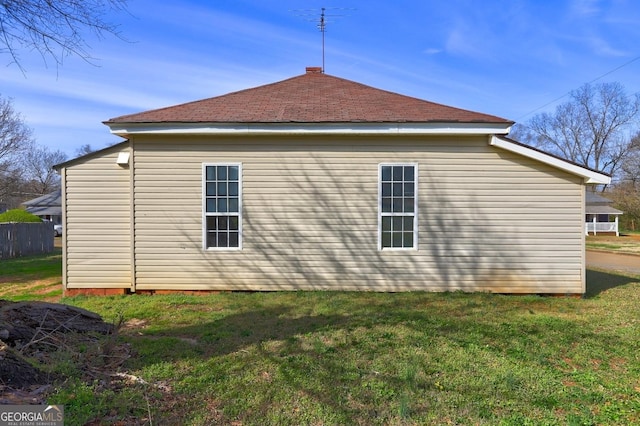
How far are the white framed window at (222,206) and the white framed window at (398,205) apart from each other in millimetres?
2887

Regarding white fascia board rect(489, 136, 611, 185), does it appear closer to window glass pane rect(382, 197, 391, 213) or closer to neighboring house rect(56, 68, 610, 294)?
neighboring house rect(56, 68, 610, 294)

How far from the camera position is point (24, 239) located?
17.2m

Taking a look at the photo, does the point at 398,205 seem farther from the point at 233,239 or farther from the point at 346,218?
the point at 233,239

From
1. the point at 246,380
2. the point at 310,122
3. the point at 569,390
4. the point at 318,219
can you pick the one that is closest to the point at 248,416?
the point at 246,380

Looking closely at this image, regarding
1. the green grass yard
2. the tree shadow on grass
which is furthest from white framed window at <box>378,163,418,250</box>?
the tree shadow on grass

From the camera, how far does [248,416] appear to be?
306 cm

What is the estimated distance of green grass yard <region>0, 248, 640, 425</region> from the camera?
10.2 ft

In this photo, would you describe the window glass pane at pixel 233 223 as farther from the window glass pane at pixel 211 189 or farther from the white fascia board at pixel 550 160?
the white fascia board at pixel 550 160

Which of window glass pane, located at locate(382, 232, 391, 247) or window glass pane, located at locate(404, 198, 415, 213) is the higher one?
window glass pane, located at locate(404, 198, 415, 213)

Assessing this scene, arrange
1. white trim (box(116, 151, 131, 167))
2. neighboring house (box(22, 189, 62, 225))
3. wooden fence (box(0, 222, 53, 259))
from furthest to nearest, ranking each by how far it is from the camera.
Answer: neighboring house (box(22, 189, 62, 225)), wooden fence (box(0, 222, 53, 259)), white trim (box(116, 151, 131, 167))

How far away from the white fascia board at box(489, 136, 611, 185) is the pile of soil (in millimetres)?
7244

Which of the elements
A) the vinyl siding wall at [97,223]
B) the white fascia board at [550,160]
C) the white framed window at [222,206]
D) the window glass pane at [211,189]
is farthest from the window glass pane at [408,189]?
the vinyl siding wall at [97,223]

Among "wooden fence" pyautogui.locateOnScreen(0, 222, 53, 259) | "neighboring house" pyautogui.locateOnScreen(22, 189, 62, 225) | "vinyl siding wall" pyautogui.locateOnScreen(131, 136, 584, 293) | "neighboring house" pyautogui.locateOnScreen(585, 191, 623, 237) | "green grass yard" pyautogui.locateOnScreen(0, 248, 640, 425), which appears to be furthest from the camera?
"neighboring house" pyautogui.locateOnScreen(22, 189, 62, 225)

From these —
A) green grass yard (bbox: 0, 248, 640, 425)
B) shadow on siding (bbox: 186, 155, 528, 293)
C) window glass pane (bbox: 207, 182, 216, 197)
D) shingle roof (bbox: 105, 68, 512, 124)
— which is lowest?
green grass yard (bbox: 0, 248, 640, 425)
